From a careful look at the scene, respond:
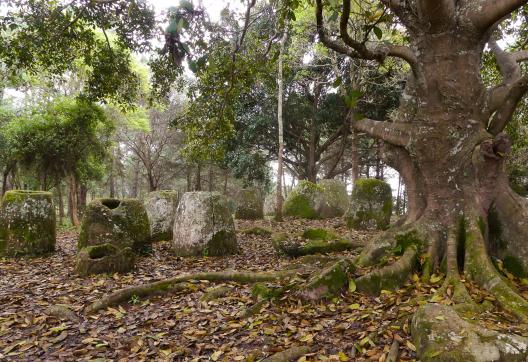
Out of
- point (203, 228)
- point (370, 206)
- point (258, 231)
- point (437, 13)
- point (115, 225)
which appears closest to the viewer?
point (437, 13)

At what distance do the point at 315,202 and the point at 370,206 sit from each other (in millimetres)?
3302

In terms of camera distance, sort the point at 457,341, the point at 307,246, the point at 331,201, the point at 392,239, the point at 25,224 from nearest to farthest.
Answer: the point at 457,341 → the point at 392,239 → the point at 307,246 → the point at 25,224 → the point at 331,201

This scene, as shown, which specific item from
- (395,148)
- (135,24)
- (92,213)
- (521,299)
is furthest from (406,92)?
(92,213)

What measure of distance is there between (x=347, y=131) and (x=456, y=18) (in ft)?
50.0

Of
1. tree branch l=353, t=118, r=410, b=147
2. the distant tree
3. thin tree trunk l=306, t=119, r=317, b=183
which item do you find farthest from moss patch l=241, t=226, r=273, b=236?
thin tree trunk l=306, t=119, r=317, b=183

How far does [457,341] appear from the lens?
2877 mm

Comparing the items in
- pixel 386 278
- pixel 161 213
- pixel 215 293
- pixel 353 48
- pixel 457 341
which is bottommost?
pixel 215 293

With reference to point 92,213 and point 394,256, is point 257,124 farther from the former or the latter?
point 394,256

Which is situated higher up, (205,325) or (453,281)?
(453,281)

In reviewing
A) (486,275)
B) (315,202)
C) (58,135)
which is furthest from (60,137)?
(486,275)

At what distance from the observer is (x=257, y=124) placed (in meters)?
18.8

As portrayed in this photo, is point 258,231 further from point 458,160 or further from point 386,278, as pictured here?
point 458,160

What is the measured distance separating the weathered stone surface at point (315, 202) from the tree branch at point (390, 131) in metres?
9.12

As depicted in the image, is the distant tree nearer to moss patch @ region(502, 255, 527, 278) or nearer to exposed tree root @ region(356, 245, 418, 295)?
exposed tree root @ region(356, 245, 418, 295)
